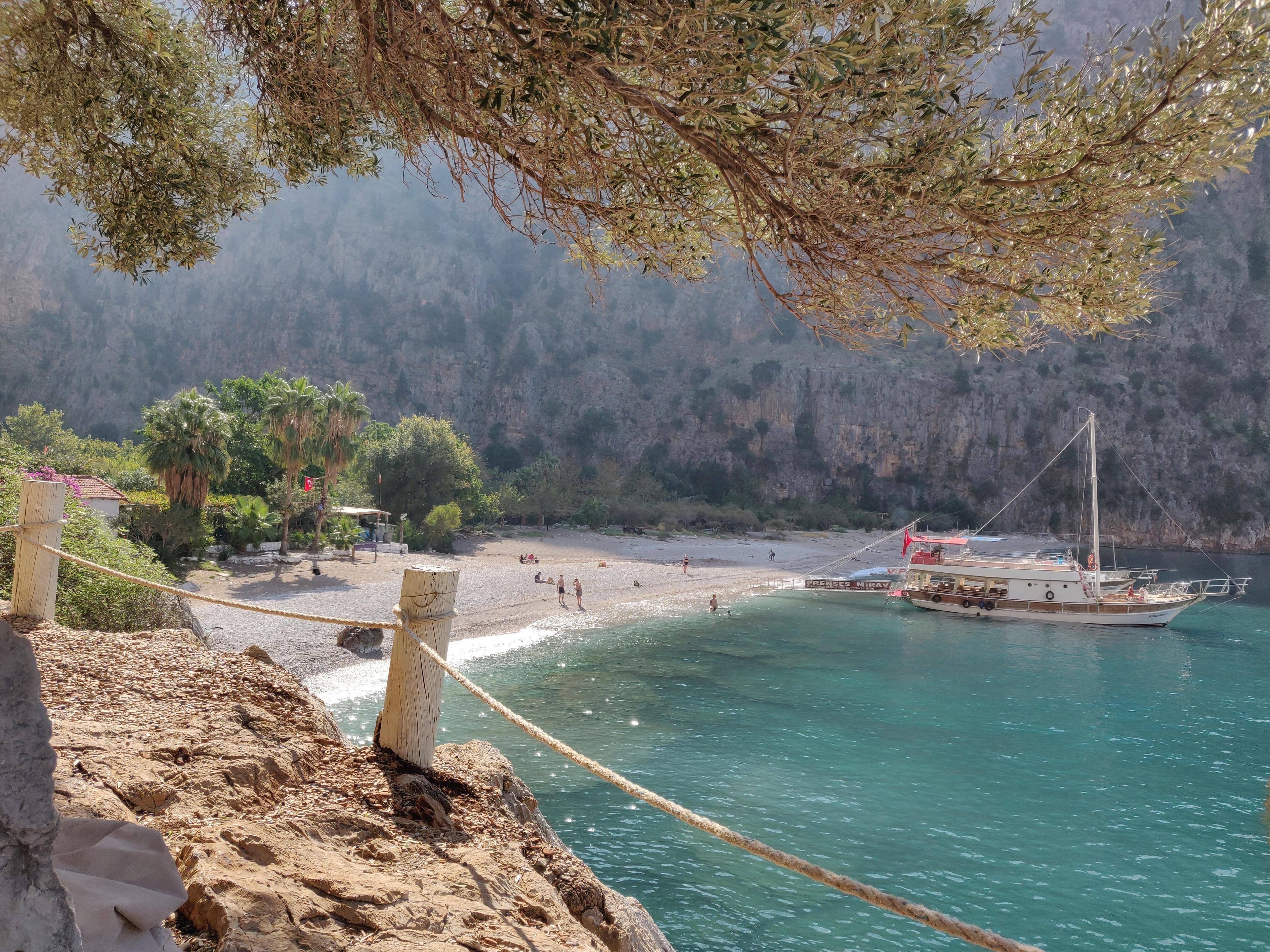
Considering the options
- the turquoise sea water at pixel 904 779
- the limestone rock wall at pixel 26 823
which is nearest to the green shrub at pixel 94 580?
the turquoise sea water at pixel 904 779

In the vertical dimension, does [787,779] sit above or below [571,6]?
below

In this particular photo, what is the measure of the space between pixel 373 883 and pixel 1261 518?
88.2 meters

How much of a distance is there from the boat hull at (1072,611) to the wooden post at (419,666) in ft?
111

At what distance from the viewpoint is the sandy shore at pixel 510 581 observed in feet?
61.4

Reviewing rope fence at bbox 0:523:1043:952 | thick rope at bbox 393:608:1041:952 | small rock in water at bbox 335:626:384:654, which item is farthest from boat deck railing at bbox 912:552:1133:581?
thick rope at bbox 393:608:1041:952

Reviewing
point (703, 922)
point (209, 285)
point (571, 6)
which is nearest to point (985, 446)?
point (703, 922)

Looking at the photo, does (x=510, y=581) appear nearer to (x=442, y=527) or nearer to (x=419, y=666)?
(x=442, y=527)

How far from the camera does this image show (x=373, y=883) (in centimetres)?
277

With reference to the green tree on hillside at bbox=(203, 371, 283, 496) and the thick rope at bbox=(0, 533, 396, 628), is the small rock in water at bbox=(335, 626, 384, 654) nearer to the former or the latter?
the thick rope at bbox=(0, 533, 396, 628)

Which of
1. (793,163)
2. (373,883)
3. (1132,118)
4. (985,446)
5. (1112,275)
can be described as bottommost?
(373,883)

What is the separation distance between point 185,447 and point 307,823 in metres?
24.5

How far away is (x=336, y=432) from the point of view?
30344 mm

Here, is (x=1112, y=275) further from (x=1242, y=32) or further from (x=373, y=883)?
(x=373, y=883)

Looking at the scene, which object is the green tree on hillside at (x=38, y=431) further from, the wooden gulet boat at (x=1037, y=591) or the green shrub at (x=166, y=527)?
the wooden gulet boat at (x=1037, y=591)
